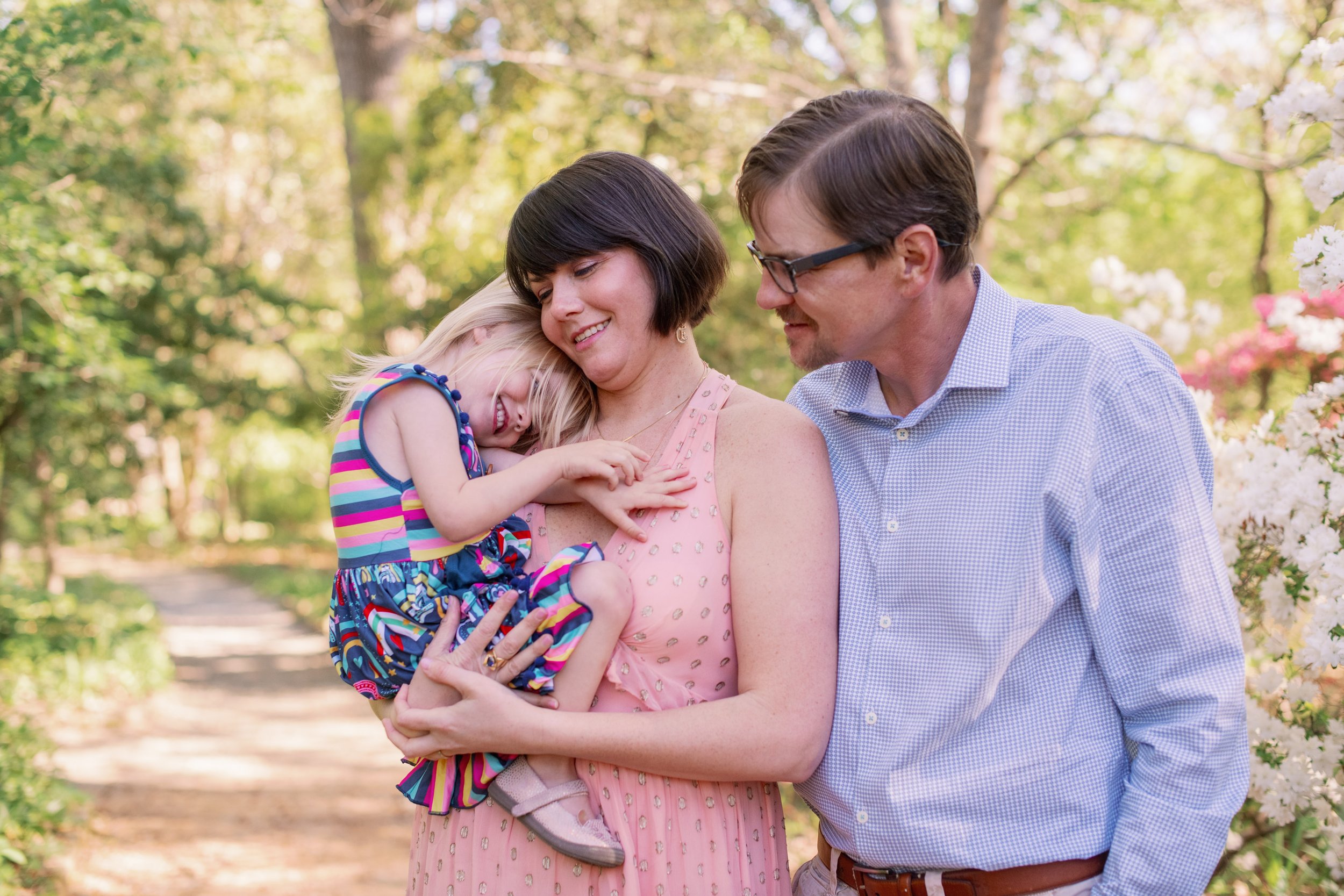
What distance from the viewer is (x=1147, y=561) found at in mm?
1650

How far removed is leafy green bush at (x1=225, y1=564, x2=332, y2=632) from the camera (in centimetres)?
1370

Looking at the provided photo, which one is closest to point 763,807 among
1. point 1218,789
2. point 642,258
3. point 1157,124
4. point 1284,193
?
point 1218,789

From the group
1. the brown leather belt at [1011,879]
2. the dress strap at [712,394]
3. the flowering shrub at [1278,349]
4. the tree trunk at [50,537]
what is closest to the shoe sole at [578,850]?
the brown leather belt at [1011,879]

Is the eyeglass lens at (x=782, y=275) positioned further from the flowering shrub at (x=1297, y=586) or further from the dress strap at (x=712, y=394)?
the flowering shrub at (x=1297, y=586)

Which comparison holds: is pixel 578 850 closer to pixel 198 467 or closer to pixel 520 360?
pixel 520 360

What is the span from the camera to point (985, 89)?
5.22 meters

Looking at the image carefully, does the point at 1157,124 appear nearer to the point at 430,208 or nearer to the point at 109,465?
the point at 430,208

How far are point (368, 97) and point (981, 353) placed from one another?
33.7 ft

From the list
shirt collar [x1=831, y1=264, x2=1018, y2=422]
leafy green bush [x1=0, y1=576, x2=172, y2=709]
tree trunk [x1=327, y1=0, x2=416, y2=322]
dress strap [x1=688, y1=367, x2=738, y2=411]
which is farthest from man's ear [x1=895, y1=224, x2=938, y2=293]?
tree trunk [x1=327, y1=0, x2=416, y2=322]

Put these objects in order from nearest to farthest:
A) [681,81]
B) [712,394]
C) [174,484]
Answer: [712,394], [681,81], [174,484]

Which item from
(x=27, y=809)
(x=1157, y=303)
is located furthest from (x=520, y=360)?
(x=27, y=809)

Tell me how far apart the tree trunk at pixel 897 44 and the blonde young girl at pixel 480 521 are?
4.10 m

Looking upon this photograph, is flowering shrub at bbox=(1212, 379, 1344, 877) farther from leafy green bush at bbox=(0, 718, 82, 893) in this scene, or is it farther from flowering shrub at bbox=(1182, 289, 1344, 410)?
leafy green bush at bbox=(0, 718, 82, 893)

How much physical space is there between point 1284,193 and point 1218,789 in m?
12.7
